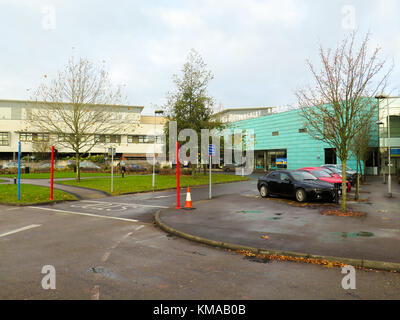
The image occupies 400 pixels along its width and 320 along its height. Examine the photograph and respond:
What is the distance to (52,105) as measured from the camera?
82.1 ft

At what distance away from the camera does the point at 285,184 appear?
14.4 metres

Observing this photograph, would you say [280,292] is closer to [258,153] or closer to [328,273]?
[328,273]

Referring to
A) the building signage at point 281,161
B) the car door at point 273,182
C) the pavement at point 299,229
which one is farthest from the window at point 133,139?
the pavement at point 299,229

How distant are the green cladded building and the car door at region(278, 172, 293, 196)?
31.8m

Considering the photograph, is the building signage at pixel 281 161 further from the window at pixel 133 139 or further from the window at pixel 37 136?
the window at pixel 37 136

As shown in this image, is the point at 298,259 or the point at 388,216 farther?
the point at 388,216

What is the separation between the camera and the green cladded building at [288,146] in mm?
45000

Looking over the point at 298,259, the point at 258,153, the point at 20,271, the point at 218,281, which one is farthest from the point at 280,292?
the point at 258,153

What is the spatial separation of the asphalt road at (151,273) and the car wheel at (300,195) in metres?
8.06

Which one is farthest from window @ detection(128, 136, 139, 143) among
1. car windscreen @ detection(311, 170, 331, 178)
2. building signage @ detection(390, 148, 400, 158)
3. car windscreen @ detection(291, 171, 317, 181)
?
car windscreen @ detection(291, 171, 317, 181)

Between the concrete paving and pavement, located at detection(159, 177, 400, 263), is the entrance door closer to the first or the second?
pavement, located at detection(159, 177, 400, 263)

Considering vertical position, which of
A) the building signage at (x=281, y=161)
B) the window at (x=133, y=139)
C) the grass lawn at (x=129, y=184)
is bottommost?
the grass lawn at (x=129, y=184)

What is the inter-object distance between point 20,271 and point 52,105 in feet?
76.9

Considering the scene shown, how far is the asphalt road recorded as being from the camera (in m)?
4.01
